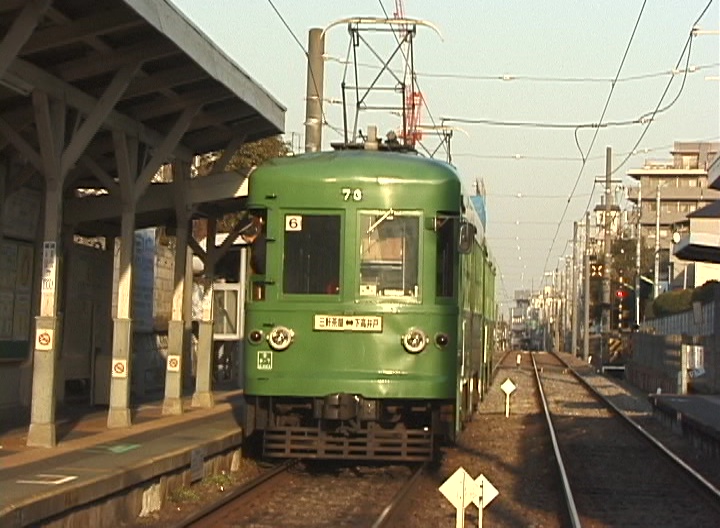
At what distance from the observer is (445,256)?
42.3ft

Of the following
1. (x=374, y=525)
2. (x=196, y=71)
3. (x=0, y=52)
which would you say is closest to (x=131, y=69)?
(x=196, y=71)

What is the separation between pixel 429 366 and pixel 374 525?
119 inches

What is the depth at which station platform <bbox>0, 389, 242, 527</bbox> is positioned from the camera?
891 centimetres

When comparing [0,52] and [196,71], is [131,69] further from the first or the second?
[0,52]

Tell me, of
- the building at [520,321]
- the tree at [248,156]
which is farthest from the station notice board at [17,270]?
the building at [520,321]

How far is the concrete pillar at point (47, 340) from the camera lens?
12422 millimetres

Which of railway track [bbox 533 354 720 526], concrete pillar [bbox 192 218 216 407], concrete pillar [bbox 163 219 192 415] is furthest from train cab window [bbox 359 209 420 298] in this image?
concrete pillar [bbox 192 218 216 407]

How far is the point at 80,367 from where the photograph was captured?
1856cm

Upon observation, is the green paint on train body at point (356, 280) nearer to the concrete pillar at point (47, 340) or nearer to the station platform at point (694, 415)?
the concrete pillar at point (47, 340)

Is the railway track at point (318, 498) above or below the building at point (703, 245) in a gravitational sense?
below

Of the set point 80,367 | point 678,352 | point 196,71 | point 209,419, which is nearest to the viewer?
point 196,71

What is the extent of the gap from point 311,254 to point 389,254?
756mm

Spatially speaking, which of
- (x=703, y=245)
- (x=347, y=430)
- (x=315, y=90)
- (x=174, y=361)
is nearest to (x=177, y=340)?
(x=174, y=361)

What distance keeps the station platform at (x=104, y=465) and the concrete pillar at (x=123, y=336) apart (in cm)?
24
